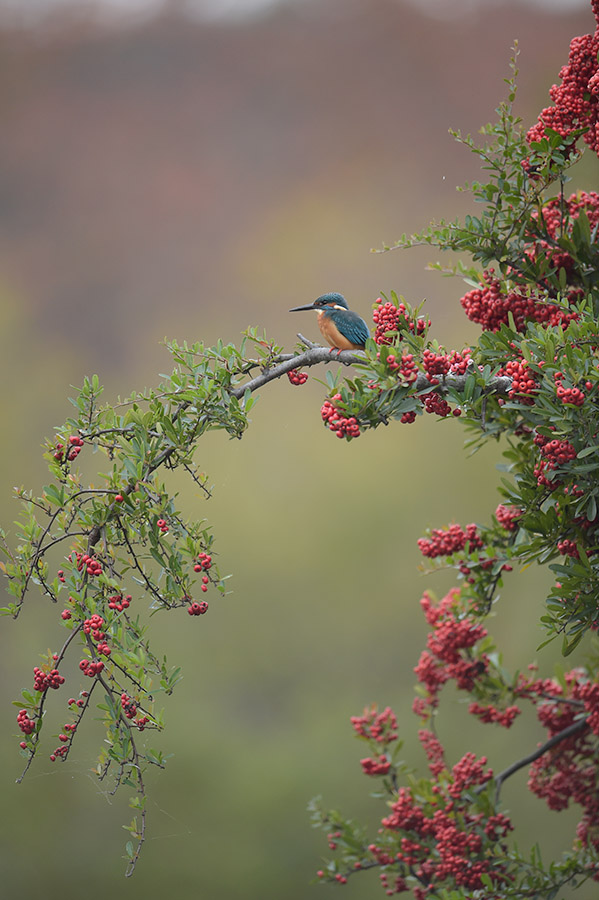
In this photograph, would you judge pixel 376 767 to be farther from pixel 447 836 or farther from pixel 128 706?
pixel 128 706

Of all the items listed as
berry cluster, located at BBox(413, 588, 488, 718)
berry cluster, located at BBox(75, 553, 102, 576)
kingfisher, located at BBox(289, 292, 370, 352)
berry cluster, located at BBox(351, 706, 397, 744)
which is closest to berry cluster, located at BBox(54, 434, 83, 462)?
berry cluster, located at BBox(75, 553, 102, 576)

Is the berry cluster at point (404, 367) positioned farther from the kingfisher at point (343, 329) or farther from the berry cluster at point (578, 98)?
the berry cluster at point (578, 98)

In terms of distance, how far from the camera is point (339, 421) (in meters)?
1.35

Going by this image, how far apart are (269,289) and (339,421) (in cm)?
209

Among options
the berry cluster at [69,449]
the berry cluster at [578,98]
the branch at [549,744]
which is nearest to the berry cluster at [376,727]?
the branch at [549,744]

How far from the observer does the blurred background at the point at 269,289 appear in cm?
313

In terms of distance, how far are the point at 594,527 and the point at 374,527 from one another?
180cm

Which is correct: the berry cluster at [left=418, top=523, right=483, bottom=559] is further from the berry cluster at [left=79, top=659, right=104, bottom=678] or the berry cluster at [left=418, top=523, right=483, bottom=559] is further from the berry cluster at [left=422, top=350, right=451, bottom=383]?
the berry cluster at [left=79, top=659, right=104, bottom=678]

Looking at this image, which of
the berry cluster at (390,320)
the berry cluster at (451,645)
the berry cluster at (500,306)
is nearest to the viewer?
the berry cluster at (390,320)

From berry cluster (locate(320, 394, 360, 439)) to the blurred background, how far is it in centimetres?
190

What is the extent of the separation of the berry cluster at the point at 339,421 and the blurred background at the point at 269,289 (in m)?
1.90

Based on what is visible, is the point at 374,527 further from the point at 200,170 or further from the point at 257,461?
the point at 200,170

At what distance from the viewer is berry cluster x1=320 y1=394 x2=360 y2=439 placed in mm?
1351

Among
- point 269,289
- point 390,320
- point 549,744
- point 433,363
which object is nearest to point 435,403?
point 433,363
